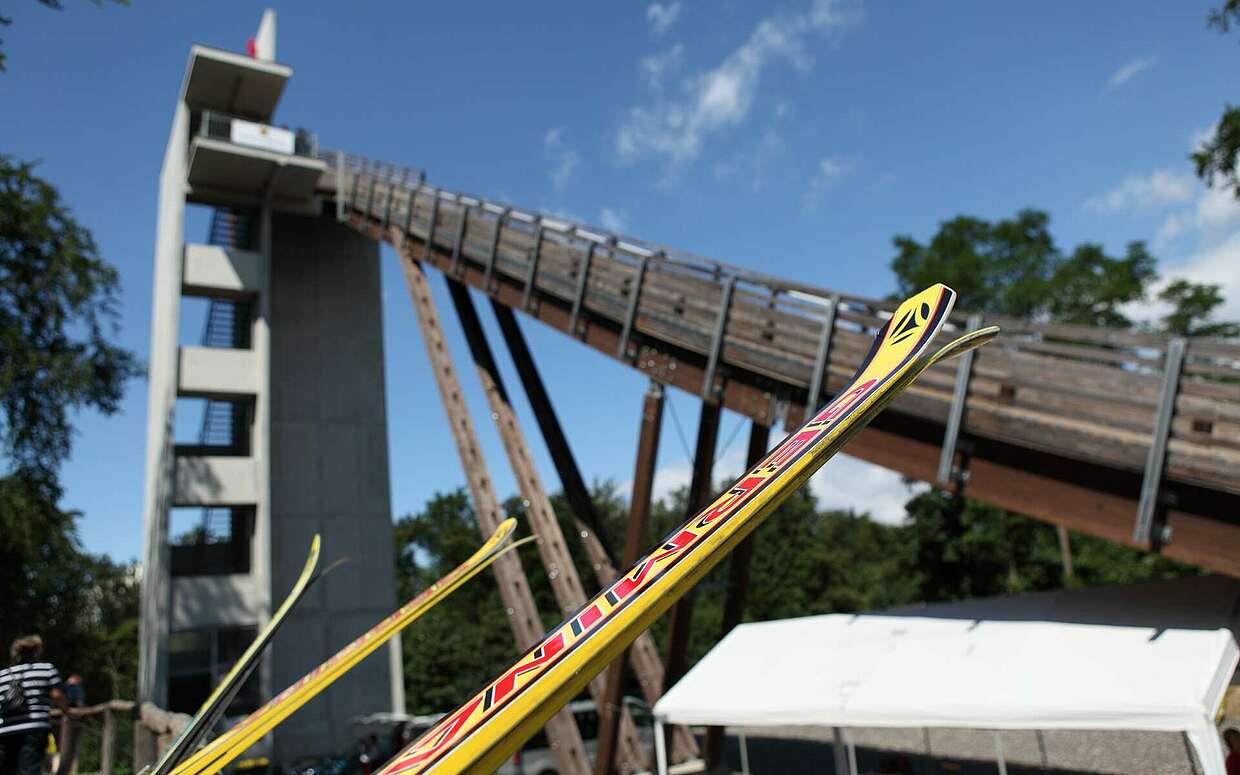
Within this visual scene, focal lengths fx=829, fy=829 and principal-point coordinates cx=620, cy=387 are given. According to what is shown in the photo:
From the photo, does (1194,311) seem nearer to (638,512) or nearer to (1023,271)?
(1023,271)

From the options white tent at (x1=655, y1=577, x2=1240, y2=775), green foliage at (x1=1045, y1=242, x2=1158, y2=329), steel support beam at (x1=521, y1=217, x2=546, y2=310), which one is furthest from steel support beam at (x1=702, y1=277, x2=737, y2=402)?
green foliage at (x1=1045, y1=242, x2=1158, y2=329)

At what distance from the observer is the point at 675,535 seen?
6.68 ft

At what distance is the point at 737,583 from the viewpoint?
1088 cm

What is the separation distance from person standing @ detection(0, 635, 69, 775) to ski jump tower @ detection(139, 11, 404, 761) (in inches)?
524

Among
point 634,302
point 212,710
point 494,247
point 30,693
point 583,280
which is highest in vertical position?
point 494,247

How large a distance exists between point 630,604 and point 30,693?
4.65 m

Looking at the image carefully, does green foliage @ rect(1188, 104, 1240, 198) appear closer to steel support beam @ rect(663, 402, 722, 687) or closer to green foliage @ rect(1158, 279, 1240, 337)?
steel support beam @ rect(663, 402, 722, 687)

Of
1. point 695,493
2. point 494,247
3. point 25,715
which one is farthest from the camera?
point 494,247

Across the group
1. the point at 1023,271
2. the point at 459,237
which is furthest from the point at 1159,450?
the point at 1023,271

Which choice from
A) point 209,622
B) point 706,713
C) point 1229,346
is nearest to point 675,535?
point 1229,346

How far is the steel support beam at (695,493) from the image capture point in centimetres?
954

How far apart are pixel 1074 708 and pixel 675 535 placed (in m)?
5.66

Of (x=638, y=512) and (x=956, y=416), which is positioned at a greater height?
(x=956, y=416)

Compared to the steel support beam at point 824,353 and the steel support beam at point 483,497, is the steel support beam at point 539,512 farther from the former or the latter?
the steel support beam at point 824,353
